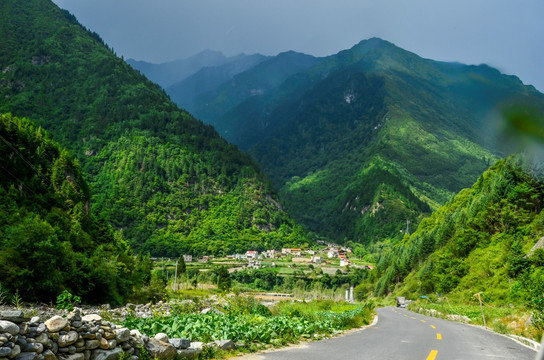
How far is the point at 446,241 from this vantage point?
62281 mm

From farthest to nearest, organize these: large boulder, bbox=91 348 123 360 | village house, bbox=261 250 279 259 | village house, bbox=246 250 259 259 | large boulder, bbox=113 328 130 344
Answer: village house, bbox=261 250 279 259 < village house, bbox=246 250 259 259 < large boulder, bbox=113 328 130 344 < large boulder, bbox=91 348 123 360

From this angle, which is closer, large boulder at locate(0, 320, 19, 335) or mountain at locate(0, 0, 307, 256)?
large boulder at locate(0, 320, 19, 335)

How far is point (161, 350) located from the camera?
7.68 m

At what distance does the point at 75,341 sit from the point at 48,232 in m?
27.8

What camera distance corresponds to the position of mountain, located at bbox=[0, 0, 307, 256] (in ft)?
470

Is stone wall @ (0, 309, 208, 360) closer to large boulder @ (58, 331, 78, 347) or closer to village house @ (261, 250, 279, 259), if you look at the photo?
large boulder @ (58, 331, 78, 347)

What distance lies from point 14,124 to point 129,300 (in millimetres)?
24057

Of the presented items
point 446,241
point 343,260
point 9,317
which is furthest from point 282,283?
point 9,317

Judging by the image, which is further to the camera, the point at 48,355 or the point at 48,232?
the point at 48,232

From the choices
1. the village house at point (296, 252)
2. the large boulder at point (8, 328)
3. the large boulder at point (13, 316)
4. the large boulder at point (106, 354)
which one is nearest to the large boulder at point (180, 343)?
the large boulder at point (106, 354)

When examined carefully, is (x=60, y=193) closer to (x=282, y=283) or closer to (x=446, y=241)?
(x=446, y=241)

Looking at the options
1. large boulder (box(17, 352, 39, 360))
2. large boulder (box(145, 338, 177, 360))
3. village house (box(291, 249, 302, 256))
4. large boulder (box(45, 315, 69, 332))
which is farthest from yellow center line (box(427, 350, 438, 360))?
village house (box(291, 249, 302, 256))

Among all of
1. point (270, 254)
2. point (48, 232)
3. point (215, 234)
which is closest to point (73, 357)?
point (48, 232)

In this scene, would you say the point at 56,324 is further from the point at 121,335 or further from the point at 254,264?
the point at 254,264
